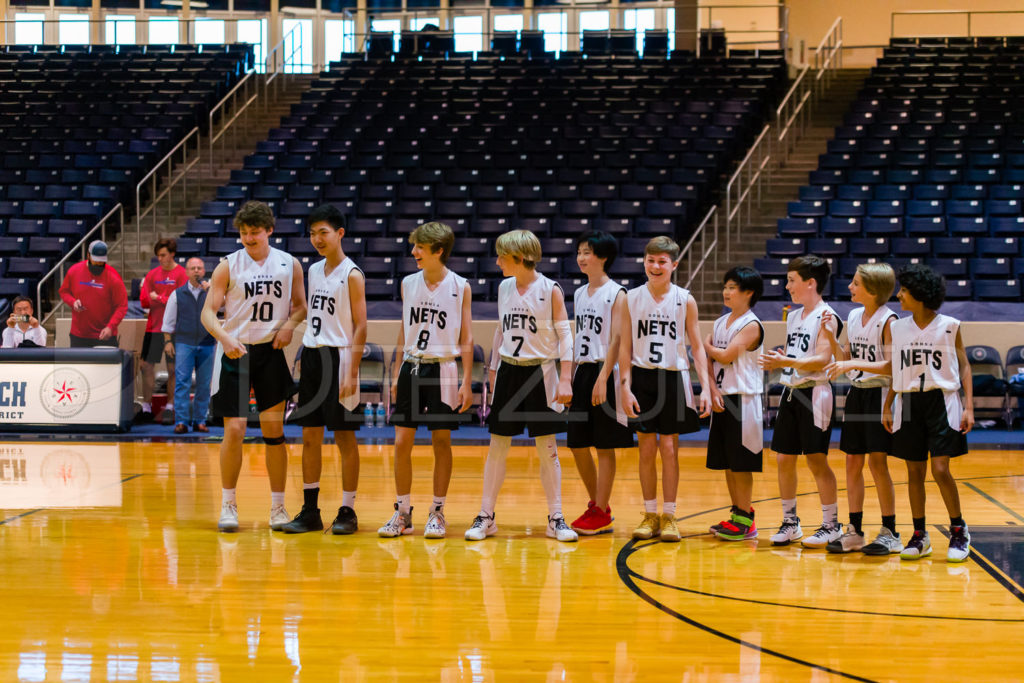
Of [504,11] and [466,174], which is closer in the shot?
[466,174]

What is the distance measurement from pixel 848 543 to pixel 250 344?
11.1 feet

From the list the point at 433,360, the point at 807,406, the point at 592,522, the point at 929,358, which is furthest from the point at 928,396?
the point at 433,360

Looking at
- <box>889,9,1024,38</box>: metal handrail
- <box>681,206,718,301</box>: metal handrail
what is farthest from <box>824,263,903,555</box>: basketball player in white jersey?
<box>889,9,1024,38</box>: metal handrail

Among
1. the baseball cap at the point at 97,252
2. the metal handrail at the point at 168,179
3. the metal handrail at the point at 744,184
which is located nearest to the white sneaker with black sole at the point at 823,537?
the baseball cap at the point at 97,252

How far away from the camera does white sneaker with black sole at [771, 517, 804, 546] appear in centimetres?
530

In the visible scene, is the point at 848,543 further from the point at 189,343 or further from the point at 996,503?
the point at 189,343

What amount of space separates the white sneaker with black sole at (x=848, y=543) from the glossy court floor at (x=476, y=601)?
0.08 m

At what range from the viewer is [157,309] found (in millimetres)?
10070

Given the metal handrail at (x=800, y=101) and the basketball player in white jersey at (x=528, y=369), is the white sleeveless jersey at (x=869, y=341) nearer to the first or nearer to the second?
the basketball player in white jersey at (x=528, y=369)

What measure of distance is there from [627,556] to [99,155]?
520 inches

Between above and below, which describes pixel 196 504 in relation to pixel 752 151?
below

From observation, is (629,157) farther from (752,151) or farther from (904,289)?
(904,289)

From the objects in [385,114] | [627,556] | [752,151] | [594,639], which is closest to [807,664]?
[594,639]

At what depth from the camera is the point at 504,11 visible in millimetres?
22781
